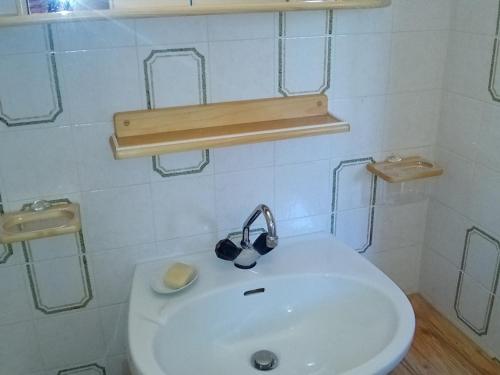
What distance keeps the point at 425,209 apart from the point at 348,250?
0.37 m

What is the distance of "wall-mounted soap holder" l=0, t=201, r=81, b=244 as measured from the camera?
1045 millimetres

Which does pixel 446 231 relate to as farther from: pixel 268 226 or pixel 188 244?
pixel 188 244

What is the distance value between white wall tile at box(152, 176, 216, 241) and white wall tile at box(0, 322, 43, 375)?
398 millimetres

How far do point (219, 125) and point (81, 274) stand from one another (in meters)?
0.50

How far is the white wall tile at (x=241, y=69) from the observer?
3.79ft

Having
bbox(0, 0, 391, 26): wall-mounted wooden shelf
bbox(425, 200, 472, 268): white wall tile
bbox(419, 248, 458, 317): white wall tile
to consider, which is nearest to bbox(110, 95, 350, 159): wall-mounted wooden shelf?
bbox(0, 0, 391, 26): wall-mounted wooden shelf

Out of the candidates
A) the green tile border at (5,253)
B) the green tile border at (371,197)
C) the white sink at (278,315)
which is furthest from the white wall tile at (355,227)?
the green tile border at (5,253)

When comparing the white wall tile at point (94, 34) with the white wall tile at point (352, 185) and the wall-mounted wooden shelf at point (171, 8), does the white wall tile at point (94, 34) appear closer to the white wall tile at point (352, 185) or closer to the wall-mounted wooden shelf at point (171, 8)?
the wall-mounted wooden shelf at point (171, 8)

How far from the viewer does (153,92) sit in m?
Answer: 1.13

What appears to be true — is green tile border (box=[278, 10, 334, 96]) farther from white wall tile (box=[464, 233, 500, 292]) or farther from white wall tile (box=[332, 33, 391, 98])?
white wall tile (box=[464, 233, 500, 292])

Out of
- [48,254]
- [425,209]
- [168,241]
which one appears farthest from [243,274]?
[425,209]

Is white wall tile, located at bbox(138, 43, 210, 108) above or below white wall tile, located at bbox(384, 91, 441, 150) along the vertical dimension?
above

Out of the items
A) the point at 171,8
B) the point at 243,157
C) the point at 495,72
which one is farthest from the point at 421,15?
the point at 171,8

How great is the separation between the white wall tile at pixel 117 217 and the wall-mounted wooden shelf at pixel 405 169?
0.62m
